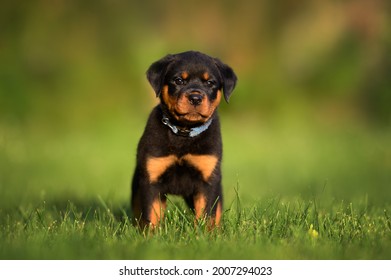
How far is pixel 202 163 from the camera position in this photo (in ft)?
12.8

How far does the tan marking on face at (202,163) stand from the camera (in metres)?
3.89

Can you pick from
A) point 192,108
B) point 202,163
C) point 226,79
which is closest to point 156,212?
point 202,163

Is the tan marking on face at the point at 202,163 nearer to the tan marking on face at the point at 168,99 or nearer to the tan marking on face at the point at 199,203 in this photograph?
the tan marking on face at the point at 199,203

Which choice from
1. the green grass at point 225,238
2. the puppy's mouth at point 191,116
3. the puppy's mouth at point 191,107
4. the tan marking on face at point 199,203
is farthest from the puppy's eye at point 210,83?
the green grass at point 225,238

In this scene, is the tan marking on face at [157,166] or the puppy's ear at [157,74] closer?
the tan marking on face at [157,166]

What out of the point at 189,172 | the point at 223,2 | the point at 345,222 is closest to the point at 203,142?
the point at 189,172

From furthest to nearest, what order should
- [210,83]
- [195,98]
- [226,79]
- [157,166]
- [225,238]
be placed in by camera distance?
[226,79]
[210,83]
[157,166]
[195,98]
[225,238]

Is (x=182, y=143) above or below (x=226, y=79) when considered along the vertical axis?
below

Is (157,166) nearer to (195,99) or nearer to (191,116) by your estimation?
(191,116)

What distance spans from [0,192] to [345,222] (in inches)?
134

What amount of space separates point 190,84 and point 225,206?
1.64m

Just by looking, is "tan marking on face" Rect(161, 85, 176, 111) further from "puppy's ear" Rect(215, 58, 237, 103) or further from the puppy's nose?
"puppy's ear" Rect(215, 58, 237, 103)

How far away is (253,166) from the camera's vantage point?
28.1ft
